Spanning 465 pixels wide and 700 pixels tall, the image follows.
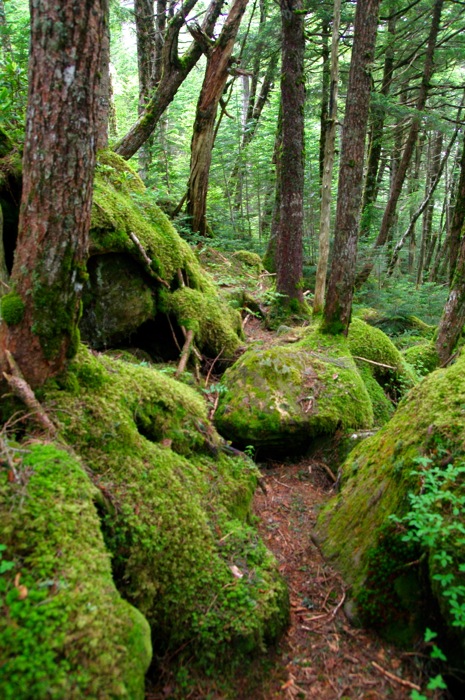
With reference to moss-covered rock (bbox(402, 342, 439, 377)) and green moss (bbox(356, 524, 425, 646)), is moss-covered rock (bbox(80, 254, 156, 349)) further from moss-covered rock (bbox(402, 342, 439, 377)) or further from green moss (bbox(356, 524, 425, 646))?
moss-covered rock (bbox(402, 342, 439, 377))

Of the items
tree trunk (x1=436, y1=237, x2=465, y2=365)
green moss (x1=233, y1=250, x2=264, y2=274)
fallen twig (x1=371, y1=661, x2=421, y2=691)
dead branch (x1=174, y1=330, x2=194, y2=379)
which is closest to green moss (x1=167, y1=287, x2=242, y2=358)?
dead branch (x1=174, y1=330, x2=194, y2=379)

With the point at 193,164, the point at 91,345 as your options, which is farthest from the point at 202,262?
the point at 91,345

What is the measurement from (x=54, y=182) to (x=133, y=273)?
3.29m

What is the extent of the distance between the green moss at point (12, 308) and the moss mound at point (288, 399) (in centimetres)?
324

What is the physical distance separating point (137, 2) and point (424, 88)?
8.88 m

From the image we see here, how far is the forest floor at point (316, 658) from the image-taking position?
2.50 metres

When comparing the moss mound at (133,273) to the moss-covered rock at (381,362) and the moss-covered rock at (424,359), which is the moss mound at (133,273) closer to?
the moss-covered rock at (381,362)

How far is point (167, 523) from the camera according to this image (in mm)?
2873

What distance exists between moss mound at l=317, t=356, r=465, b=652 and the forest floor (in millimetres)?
147

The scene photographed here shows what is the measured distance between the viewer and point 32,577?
6.29 feet

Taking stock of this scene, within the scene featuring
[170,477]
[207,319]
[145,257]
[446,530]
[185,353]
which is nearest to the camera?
[446,530]

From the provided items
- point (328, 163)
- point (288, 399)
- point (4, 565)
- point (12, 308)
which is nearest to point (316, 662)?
point (4, 565)

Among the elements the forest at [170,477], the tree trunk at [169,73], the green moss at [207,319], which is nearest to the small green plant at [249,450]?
the forest at [170,477]

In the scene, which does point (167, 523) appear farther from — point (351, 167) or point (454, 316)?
point (454, 316)
